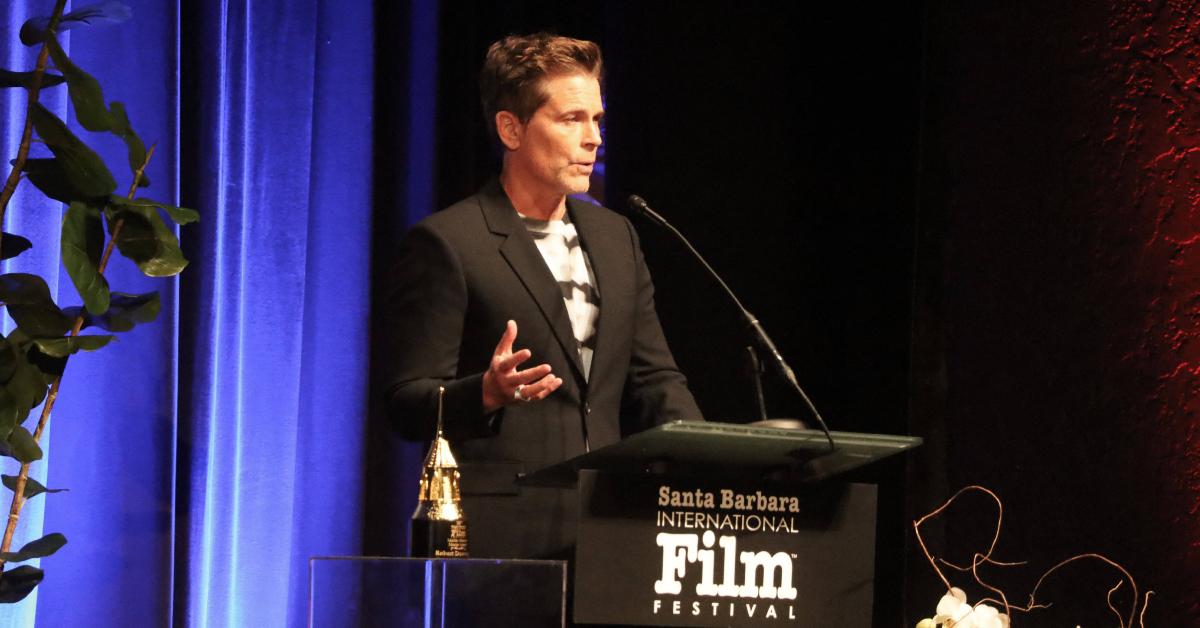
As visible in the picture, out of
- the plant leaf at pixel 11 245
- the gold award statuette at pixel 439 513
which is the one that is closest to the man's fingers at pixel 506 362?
the gold award statuette at pixel 439 513

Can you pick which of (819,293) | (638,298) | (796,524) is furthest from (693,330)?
(796,524)

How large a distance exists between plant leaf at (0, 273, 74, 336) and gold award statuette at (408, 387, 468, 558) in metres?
0.53

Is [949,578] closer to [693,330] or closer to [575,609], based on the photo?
[693,330]

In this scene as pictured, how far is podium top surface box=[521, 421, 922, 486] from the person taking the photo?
1666mm

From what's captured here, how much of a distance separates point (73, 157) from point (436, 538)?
0.71 meters

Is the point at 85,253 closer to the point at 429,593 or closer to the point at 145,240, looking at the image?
the point at 145,240

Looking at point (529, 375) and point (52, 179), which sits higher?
point (52, 179)

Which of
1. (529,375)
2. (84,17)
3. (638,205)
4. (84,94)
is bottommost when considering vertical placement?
(529,375)

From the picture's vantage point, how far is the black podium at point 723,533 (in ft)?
5.73

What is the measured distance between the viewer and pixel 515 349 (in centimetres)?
247

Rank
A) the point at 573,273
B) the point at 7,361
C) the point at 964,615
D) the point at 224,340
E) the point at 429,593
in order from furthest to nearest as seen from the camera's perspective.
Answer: the point at 224,340
the point at 573,273
the point at 964,615
the point at 7,361
the point at 429,593

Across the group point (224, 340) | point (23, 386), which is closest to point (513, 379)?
point (23, 386)

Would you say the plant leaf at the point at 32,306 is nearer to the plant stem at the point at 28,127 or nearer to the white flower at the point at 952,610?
the plant stem at the point at 28,127

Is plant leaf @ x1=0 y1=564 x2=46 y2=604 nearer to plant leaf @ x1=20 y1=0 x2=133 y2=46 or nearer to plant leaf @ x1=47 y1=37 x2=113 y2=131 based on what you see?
plant leaf @ x1=47 y1=37 x2=113 y2=131
